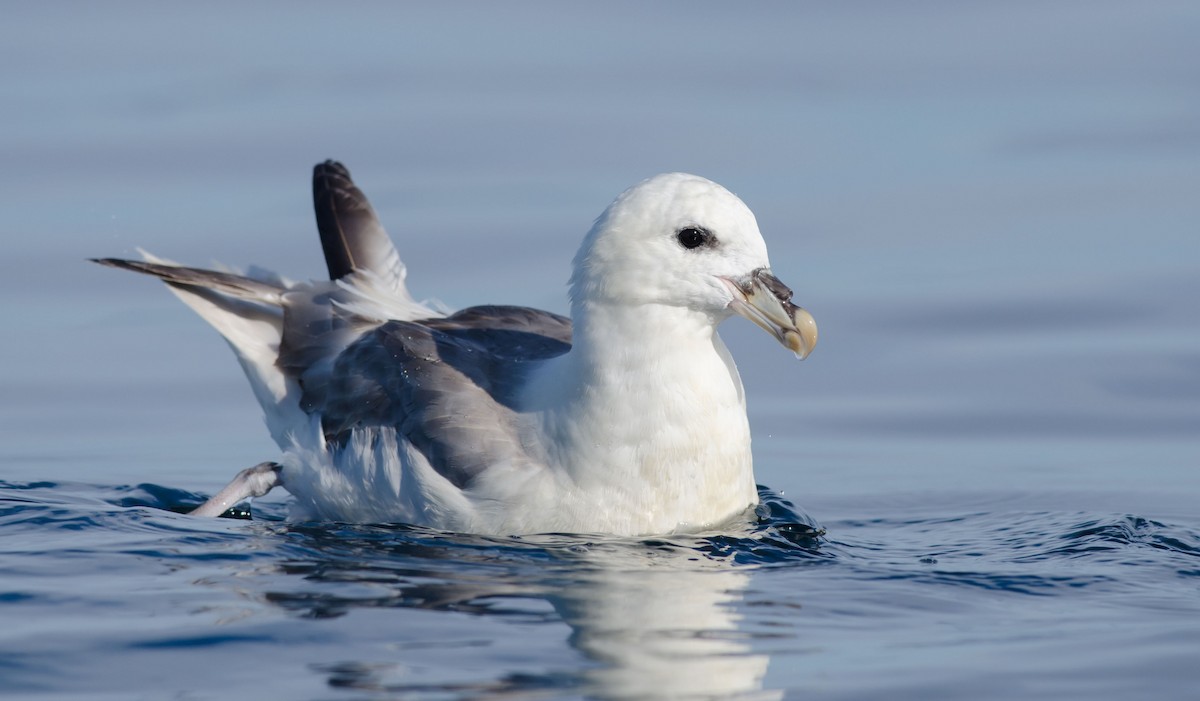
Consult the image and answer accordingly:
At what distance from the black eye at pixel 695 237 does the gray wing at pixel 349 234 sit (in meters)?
2.28

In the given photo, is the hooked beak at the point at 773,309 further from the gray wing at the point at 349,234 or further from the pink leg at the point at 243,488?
the gray wing at the point at 349,234

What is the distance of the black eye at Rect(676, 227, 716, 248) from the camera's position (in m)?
6.69

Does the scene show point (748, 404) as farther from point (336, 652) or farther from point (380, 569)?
point (336, 652)

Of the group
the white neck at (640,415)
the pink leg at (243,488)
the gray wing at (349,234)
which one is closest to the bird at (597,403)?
the white neck at (640,415)

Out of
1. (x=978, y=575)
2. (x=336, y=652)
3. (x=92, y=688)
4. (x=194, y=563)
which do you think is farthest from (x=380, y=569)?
(x=978, y=575)

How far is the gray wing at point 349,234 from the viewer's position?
8.72m

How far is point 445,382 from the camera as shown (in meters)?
7.18

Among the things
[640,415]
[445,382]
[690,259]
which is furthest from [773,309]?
[445,382]

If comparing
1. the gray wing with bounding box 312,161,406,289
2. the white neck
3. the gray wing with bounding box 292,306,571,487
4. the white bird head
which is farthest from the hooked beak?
the gray wing with bounding box 312,161,406,289

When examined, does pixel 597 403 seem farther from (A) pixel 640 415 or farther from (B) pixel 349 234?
(B) pixel 349 234

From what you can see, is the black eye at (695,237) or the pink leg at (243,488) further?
the pink leg at (243,488)

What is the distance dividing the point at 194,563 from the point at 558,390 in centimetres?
144

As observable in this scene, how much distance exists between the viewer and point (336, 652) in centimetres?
527

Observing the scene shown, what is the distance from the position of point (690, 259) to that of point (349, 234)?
257 cm
